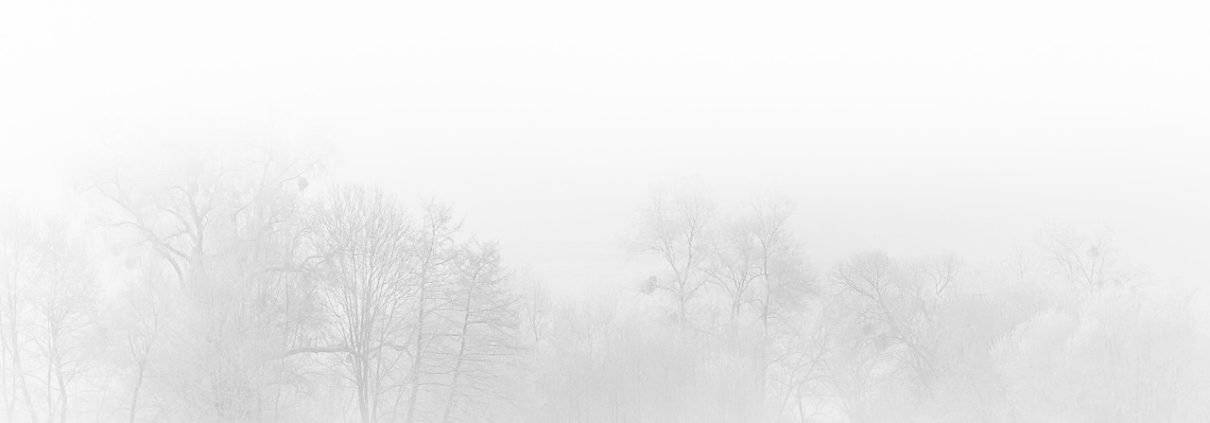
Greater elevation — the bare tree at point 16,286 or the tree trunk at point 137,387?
the bare tree at point 16,286

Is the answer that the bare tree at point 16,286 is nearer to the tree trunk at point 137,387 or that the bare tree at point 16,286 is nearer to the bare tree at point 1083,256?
the tree trunk at point 137,387

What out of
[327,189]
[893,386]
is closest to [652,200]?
[893,386]

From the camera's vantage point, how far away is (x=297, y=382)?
105 ft

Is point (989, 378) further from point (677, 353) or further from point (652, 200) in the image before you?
point (652, 200)

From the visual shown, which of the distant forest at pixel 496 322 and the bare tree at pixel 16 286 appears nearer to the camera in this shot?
the distant forest at pixel 496 322

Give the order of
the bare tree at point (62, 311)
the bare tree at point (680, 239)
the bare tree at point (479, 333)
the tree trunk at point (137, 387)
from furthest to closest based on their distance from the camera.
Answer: the bare tree at point (680, 239)
the bare tree at point (479, 333)
the bare tree at point (62, 311)
the tree trunk at point (137, 387)

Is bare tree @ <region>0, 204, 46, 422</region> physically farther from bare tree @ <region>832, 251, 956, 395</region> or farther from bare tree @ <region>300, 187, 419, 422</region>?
bare tree @ <region>832, 251, 956, 395</region>

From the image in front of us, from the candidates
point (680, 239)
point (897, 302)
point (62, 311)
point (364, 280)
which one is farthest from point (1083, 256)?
point (62, 311)

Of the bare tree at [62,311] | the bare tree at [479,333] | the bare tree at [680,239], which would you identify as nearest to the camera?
the bare tree at [62,311]

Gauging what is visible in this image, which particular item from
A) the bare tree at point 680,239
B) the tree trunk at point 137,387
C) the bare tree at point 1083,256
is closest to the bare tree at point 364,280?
the tree trunk at point 137,387

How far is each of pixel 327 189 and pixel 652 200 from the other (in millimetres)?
19393

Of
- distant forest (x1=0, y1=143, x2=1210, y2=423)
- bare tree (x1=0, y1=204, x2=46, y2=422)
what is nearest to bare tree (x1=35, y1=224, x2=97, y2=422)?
distant forest (x1=0, y1=143, x2=1210, y2=423)

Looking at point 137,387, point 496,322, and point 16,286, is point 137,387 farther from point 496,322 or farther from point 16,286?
point 496,322

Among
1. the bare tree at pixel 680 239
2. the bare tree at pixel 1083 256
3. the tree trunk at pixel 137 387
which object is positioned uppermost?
the bare tree at pixel 680 239
